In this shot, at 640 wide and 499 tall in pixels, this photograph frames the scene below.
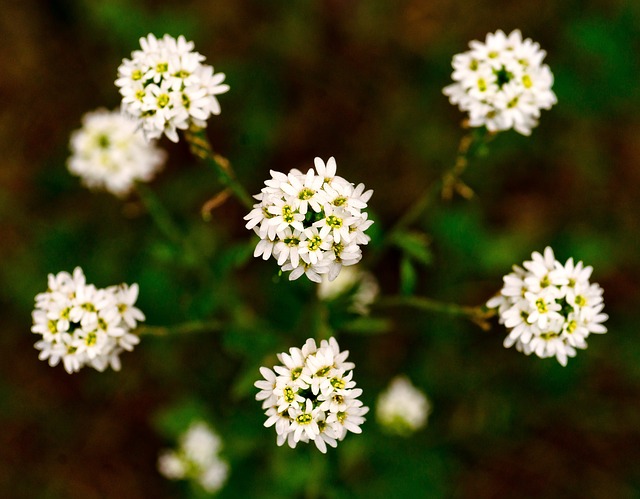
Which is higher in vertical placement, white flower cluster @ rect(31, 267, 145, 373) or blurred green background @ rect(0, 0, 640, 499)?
blurred green background @ rect(0, 0, 640, 499)

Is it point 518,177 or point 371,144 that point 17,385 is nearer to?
point 371,144


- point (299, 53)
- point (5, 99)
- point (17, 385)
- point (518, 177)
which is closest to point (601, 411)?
point (518, 177)

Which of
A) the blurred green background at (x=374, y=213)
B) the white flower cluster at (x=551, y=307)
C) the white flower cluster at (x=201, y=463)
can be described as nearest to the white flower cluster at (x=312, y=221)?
the white flower cluster at (x=551, y=307)

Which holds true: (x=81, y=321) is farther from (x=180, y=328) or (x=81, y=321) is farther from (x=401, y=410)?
(x=401, y=410)

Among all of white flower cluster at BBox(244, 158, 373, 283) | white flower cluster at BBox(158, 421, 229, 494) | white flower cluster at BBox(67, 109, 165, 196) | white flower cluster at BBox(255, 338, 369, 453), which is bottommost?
white flower cluster at BBox(255, 338, 369, 453)

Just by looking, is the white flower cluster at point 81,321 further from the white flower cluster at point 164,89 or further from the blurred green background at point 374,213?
the blurred green background at point 374,213

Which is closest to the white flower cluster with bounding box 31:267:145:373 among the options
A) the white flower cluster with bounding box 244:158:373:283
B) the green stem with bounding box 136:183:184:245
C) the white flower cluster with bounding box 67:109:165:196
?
the green stem with bounding box 136:183:184:245

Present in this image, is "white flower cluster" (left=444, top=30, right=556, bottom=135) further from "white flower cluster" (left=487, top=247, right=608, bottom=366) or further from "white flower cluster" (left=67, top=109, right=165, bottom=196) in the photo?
"white flower cluster" (left=67, top=109, right=165, bottom=196)
